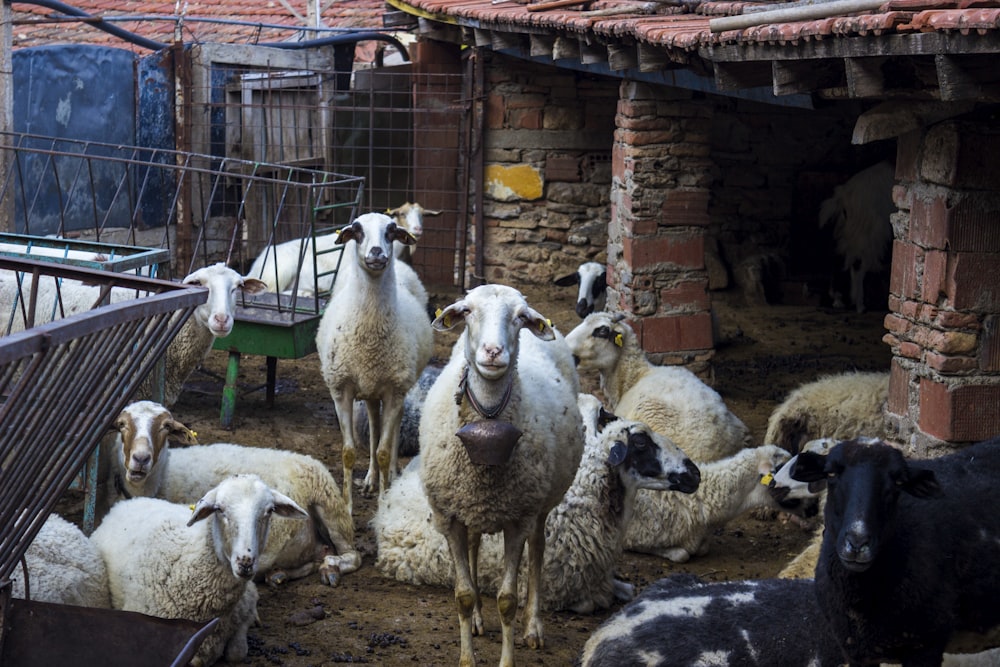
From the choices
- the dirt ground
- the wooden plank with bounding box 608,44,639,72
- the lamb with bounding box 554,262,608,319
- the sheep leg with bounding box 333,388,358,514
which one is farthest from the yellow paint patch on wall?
the sheep leg with bounding box 333,388,358,514

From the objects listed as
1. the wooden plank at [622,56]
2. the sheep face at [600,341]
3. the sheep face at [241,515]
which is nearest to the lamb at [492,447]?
the sheep face at [241,515]

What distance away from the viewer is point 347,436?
755 cm

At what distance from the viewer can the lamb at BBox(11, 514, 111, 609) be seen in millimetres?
5023

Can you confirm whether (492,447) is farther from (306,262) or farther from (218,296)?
(306,262)

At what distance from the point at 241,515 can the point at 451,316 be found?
4.31ft

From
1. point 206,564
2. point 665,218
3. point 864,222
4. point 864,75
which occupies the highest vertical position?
point 864,75

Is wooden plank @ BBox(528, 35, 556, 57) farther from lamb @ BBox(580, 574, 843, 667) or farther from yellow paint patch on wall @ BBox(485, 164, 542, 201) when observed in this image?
lamb @ BBox(580, 574, 843, 667)

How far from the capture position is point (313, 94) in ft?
46.6

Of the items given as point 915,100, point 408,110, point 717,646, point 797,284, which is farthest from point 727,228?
point 717,646

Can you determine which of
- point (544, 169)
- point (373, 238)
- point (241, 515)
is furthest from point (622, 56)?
point (241, 515)

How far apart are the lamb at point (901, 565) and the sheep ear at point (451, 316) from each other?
5.92 ft

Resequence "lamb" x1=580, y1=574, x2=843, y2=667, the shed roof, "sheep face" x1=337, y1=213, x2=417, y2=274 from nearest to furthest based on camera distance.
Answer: "lamb" x1=580, y1=574, x2=843, y2=667, the shed roof, "sheep face" x1=337, y1=213, x2=417, y2=274

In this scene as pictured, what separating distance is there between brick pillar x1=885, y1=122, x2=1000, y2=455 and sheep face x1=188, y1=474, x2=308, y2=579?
3.26 m

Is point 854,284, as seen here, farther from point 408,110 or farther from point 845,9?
point 845,9
